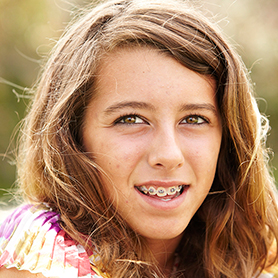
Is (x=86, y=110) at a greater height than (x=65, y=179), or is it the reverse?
(x=86, y=110)

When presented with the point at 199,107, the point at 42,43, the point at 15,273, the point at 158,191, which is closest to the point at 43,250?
the point at 15,273

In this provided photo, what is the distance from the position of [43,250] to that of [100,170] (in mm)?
487

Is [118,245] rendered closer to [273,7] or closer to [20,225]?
[20,225]

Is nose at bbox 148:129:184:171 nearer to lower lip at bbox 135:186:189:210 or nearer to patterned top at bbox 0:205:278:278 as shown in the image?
lower lip at bbox 135:186:189:210

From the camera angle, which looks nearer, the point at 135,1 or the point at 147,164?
the point at 147,164

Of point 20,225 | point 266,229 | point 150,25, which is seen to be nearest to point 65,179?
point 20,225

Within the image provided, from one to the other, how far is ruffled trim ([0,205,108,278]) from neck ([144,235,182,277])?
0.52m

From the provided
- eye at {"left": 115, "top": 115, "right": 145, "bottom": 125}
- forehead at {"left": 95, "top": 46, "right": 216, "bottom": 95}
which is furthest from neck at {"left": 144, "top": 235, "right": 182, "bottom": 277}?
forehead at {"left": 95, "top": 46, "right": 216, "bottom": 95}

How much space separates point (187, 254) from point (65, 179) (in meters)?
0.99

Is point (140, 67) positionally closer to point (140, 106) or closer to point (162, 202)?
point (140, 106)

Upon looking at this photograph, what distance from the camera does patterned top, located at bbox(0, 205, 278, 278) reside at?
161 cm

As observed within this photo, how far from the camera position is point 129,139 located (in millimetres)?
1917

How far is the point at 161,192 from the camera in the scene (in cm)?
193

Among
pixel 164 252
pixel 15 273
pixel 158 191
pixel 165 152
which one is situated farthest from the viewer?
pixel 164 252
